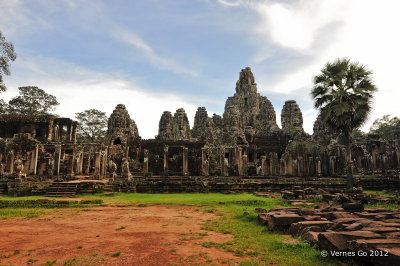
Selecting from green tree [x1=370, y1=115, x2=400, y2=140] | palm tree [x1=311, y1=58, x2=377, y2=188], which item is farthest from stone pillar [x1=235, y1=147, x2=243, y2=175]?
green tree [x1=370, y1=115, x2=400, y2=140]

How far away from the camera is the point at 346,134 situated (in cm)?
1755

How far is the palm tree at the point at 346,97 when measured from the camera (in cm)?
1692

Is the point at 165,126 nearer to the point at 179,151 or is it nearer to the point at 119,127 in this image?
the point at 179,151

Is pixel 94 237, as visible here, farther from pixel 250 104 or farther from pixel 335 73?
A: pixel 250 104

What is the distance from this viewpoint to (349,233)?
14.8ft

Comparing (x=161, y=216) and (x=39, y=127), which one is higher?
(x=39, y=127)

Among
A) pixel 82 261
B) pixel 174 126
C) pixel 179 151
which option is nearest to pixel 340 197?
pixel 82 261

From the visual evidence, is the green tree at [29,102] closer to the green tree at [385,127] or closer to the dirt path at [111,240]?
the dirt path at [111,240]

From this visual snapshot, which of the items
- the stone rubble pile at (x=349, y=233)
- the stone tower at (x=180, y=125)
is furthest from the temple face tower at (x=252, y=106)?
the stone rubble pile at (x=349, y=233)

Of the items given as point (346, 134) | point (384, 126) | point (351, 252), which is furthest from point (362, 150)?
point (351, 252)

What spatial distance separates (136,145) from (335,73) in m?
25.6

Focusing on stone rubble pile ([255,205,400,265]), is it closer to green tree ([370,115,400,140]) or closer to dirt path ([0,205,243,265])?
dirt path ([0,205,243,265])

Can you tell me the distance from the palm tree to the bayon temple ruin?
30.0 feet

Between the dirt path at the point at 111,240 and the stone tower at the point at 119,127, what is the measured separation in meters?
25.2
